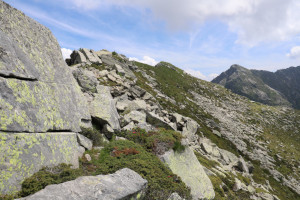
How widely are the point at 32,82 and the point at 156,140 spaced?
11.5 m

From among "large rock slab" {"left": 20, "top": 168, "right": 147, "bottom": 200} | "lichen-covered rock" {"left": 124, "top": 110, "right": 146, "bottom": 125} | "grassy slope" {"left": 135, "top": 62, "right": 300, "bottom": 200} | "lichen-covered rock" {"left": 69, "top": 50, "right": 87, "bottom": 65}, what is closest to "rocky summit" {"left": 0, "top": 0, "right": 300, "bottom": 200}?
"large rock slab" {"left": 20, "top": 168, "right": 147, "bottom": 200}

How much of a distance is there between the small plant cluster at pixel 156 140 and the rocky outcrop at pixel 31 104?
6214 millimetres

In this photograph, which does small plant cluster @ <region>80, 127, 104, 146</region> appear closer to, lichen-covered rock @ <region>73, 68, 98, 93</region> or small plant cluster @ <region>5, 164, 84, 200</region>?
small plant cluster @ <region>5, 164, 84, 200</region>

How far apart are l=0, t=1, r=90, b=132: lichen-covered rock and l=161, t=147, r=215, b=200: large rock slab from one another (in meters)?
8.73

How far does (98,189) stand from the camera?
7047 mm

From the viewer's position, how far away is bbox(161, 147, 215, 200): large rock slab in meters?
14.3

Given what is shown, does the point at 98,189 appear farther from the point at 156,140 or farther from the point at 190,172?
the point at 190,172

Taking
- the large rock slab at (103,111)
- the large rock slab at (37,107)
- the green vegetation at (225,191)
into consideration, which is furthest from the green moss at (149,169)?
the green vegetation at (225,191)

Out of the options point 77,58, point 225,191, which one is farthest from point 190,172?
point 77,58

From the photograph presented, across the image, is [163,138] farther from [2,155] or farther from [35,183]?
[2,155]

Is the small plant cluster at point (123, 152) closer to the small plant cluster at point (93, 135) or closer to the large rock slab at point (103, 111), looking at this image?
the small plant cluster at point (93, 135)

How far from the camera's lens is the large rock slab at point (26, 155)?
6734 mm

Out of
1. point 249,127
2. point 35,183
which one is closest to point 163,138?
point 35,183

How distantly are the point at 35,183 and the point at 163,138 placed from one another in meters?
11.4
